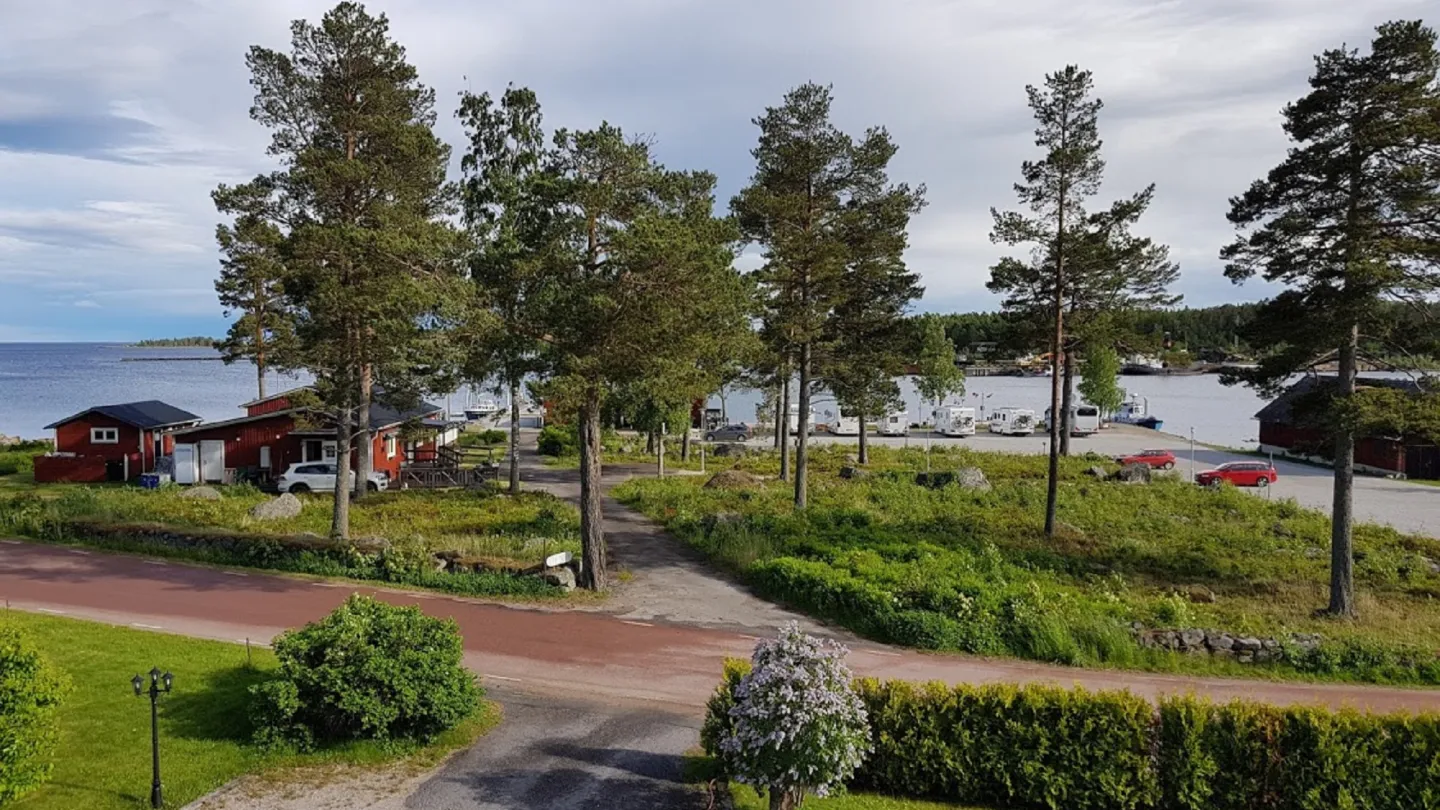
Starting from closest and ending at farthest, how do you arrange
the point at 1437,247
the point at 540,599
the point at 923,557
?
the point at 1437,247, the point at 540,599, the point at 923,557

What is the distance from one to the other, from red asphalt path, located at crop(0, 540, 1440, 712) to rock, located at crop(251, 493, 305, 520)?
14.7ft

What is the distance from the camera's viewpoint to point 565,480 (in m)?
37.4

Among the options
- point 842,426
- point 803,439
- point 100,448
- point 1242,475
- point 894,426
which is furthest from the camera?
point 842,426

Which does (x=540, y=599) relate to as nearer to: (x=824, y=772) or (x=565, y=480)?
(x=824, y=772)

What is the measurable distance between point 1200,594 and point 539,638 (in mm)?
13932

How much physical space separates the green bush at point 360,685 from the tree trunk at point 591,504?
298 inches

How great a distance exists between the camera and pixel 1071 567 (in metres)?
20.6

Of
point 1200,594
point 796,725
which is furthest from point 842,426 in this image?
point 796,725

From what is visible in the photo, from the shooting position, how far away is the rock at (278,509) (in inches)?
971

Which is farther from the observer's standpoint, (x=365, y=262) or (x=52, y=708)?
(x=365, y=262)

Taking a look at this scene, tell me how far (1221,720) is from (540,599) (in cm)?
1261

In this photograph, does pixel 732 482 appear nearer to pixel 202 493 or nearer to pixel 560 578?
pixel 560 578

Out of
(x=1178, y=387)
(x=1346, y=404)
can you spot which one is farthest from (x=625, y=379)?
(x=1178, y=387)

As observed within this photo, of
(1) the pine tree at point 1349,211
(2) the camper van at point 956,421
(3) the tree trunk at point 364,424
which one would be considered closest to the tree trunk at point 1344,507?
(1) the pine tree at point 1349,211
